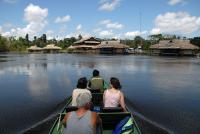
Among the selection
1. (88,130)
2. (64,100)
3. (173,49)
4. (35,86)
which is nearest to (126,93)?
(64,100)

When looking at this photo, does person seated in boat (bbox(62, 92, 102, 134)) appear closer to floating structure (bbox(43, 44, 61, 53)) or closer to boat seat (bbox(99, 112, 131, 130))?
boat seat (bbox(99, 112, 131, 130))

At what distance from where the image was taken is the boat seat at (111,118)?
740 centimetres

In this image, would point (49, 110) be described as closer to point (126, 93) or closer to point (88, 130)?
point (126, 93)

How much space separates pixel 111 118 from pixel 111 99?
26.5 inches

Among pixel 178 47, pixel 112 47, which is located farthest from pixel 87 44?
pixel 178 47

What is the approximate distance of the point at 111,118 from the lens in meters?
7.48

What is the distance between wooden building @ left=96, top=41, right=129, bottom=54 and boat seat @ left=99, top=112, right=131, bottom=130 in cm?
9252

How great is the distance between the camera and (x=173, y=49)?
91562 millimetres

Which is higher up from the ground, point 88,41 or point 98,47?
point 88,41

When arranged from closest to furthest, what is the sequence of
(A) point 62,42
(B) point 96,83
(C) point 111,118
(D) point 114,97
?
(C) point 111,118 < (D) point 114,97 < (B) point 96,83 < (A) point 62,42

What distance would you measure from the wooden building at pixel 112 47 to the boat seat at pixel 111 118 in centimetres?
9252

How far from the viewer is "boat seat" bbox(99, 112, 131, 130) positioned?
24.3 ft

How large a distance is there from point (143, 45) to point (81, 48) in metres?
29.2

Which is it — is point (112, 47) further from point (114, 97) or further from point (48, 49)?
point (114, 97)
